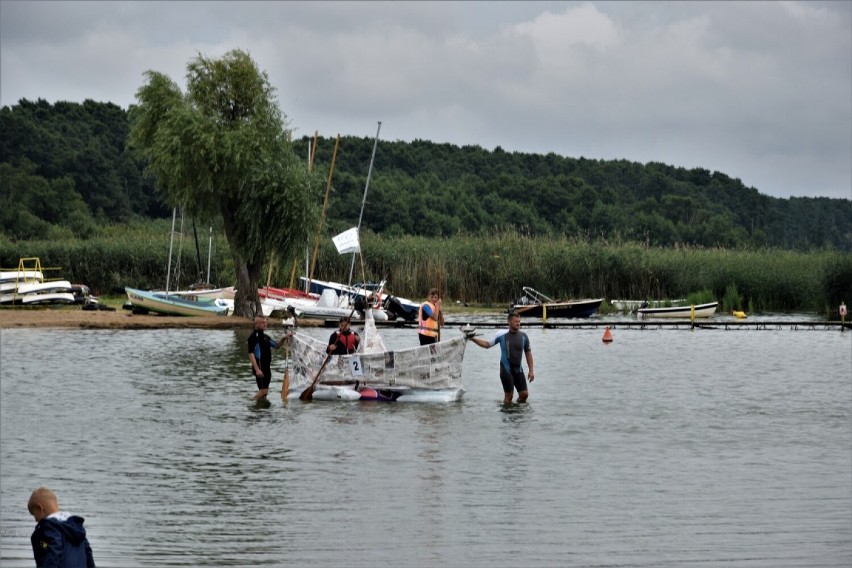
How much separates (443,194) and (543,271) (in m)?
52.7

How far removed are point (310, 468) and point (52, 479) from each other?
3.30m

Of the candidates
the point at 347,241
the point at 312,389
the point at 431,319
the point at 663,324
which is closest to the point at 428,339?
the point at 431,319

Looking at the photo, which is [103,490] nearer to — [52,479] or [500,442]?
[52,479]

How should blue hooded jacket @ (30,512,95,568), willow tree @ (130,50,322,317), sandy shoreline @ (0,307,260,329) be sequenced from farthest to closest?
willow tree @ (130,50,322,317)
sandy shoreline @ (0,307,260,329)
blue hooded jacket @ (30,512,95,568)

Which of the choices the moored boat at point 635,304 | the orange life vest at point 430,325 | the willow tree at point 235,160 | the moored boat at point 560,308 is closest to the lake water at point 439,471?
the orange life vest at point 430,325

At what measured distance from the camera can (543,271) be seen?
60812 mm

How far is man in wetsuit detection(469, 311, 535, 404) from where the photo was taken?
23000 millimetres

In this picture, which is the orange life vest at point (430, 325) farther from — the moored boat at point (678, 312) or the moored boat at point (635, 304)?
the moored boat at point (635, 304)

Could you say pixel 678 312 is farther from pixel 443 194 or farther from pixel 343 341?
pixel 443 194

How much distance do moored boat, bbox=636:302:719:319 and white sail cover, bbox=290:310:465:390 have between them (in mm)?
30156

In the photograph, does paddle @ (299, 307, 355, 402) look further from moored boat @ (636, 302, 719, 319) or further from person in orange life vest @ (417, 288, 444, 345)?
moored boat @ (636, 302, 719, 319)

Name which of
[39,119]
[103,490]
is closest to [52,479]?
[103,490]

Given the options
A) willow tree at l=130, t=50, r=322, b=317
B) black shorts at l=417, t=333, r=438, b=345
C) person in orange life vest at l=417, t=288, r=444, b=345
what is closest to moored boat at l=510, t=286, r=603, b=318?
willow tree at l=130, t=50, r=322, b=317

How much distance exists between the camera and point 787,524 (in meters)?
14.0
